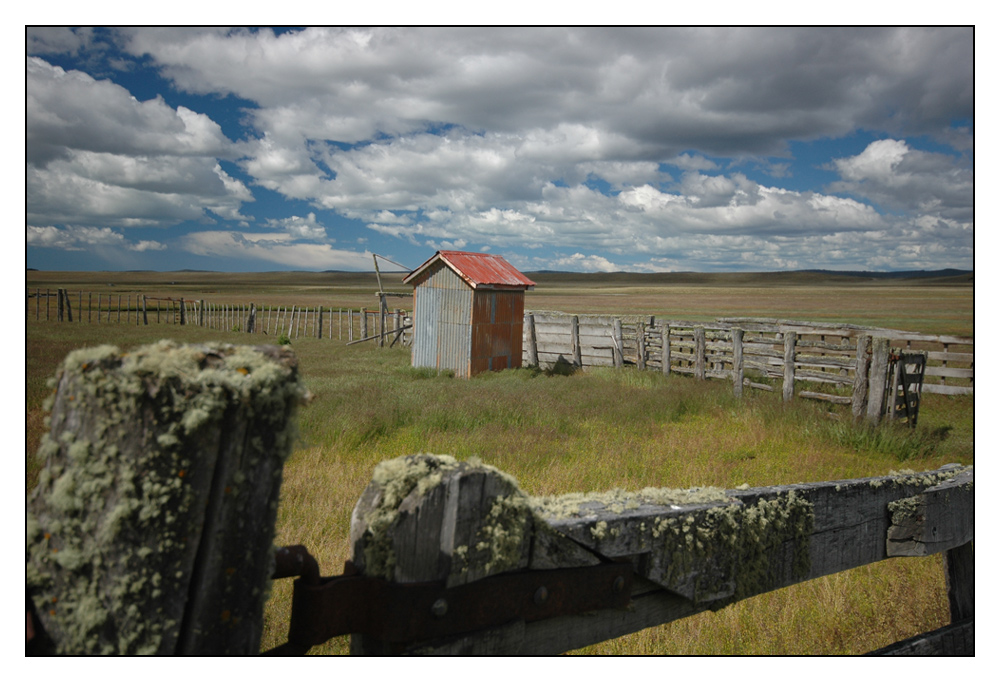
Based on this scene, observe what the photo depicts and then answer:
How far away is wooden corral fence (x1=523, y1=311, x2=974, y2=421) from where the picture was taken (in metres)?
10.0

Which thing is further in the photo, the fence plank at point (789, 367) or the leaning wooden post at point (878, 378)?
the fence plank at point (789, 367)

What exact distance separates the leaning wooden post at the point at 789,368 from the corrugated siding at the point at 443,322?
8.01 metres

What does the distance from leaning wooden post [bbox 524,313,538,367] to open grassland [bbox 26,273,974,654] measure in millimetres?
4709

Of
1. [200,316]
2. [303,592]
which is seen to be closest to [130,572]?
[303,592]

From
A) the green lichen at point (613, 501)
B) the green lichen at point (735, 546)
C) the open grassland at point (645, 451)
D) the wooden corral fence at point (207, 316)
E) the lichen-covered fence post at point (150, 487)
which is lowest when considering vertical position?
the open grassland at point (645, 451)

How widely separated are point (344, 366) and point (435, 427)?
9165 millimetres

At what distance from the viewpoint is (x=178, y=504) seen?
1.01m

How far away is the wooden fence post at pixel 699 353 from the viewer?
14.6 m

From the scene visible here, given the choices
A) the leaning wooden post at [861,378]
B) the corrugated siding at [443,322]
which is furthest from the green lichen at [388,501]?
the corrugated siding at [443,322]

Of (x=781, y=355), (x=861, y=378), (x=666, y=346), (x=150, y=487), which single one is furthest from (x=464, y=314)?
(x=150, y=487)

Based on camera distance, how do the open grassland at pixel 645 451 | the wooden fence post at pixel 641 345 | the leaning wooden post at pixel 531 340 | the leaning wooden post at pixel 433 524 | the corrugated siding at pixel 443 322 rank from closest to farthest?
the leaning wooden post at pixel 433 524, the open grassland at pixel 645 451, the corrugated siding at pixel 443 322, the wooden fence post at pixel 641 345, the leaning wooden post at pixel 531 340

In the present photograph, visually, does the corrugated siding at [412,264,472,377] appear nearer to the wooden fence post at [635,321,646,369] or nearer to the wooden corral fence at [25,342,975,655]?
the wooden fence post at [635,321,646,369]

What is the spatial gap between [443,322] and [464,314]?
0.78m

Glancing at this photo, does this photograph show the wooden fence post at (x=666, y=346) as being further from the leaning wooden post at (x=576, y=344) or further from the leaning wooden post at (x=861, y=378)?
the leaning wooden post at (x=861, y=378)
